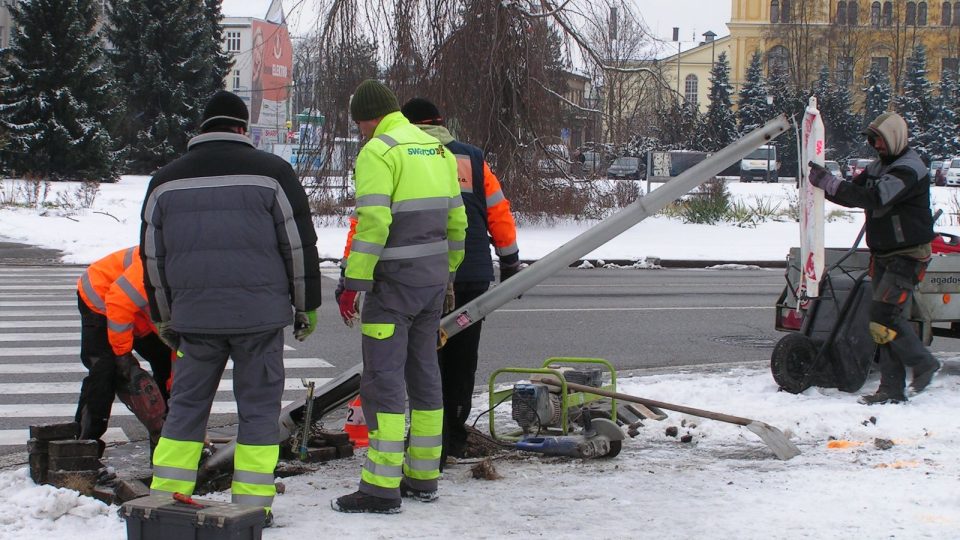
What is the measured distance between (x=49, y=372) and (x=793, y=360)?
5614 millimetres

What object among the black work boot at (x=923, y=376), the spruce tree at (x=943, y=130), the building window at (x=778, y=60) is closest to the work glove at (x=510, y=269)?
the black work boot at (x=923, y=376)

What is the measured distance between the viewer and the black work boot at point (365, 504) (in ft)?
16.0

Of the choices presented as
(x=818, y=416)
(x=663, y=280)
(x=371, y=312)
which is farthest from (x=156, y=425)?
(x=663, y=280)

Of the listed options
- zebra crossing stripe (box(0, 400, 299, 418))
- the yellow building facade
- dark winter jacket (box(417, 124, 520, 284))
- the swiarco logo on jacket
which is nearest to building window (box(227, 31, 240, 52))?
the yellow building facade

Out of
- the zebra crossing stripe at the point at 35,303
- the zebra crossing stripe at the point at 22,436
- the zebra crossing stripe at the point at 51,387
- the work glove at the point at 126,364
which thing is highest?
the work glove at the point at 126,364

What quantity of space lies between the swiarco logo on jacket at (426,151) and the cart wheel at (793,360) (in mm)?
3398

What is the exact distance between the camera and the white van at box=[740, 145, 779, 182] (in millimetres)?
55812

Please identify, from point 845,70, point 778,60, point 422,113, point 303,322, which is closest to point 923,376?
point 422,113

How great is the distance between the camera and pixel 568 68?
2212 cm

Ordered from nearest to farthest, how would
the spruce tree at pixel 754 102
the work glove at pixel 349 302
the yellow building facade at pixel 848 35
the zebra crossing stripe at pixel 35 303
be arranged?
the work glove at pixel 349 302, the zebra crossing stripe at pixel 35 303, the spruce tree at pixel 754 102, the yellow building facade at pixel 848 35

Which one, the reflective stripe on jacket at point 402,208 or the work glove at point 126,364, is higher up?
the reflective stripe on jacket at point 402,208

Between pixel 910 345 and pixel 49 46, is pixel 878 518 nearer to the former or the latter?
pixel 910 345

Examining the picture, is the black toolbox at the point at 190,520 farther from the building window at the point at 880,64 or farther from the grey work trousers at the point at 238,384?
the building window at the point at 880,64

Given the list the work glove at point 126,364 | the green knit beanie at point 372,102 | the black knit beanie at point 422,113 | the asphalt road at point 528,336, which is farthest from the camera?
the asphalt road at point 528,336
